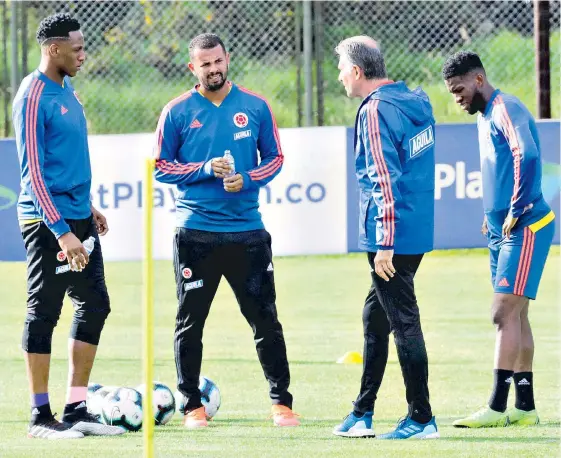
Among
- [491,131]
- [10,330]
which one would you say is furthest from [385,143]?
[10,330]

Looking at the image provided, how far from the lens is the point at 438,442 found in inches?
286

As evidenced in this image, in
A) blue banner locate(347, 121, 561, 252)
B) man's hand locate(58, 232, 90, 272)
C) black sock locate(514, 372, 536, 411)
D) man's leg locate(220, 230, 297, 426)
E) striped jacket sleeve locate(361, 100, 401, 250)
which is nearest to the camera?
striped jacket sleeve locate(361, 100, 401, 250)

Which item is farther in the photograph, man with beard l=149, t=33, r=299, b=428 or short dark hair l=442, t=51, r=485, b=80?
man with beard l=149, t=33, r=299, b=428

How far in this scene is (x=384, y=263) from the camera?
282 inches

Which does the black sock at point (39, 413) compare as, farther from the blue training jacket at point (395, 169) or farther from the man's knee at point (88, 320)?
the blue training jacket at point (395, 169)

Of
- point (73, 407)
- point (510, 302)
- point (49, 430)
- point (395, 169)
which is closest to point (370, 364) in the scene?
point (510, 302)

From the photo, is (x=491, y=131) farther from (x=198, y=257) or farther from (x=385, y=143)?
(x=198, y=257)

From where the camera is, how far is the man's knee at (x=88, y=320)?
777 centimetres

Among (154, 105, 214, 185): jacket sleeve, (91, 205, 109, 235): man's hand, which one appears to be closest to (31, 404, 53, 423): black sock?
(91, 205, 109, 235): man's hand

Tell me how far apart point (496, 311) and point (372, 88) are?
57.8 inches

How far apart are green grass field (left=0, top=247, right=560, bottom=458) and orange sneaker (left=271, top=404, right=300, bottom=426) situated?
→ 56 mm

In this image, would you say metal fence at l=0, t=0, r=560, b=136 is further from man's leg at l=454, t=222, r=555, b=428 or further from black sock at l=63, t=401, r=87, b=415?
black sock at l=63, t=401, r=87, b=415

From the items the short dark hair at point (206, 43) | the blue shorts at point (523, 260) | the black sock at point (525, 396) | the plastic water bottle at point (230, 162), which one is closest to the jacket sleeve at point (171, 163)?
the plastic water bottle at point (230, 162)

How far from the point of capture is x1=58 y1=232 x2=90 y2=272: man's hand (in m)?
7.41
